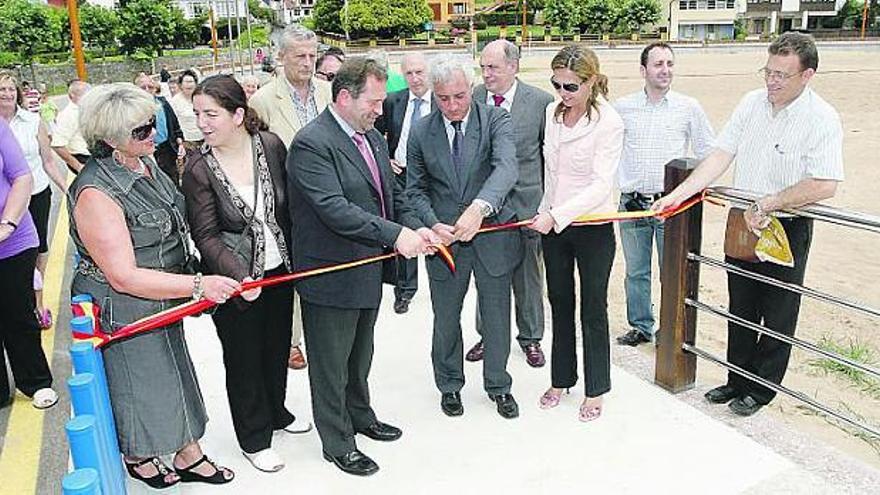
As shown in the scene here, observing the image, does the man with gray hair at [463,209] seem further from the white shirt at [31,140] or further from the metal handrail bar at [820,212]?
the white shirt at [31,140]

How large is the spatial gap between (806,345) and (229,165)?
106 inches

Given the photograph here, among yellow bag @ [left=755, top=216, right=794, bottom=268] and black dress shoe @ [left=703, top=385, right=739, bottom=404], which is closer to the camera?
yellow bag @ [left=755, top=216, right=794, bottom=268]

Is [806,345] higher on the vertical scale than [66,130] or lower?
lower

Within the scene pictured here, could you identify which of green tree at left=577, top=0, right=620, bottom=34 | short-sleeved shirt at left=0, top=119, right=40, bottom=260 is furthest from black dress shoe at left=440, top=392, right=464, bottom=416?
green tree at left=577, top=0, right=620, bottom=34

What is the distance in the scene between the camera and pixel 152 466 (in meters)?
3.37

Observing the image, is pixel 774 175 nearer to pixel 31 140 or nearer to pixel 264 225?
pixel 264 225

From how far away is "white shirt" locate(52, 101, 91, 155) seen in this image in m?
7.25

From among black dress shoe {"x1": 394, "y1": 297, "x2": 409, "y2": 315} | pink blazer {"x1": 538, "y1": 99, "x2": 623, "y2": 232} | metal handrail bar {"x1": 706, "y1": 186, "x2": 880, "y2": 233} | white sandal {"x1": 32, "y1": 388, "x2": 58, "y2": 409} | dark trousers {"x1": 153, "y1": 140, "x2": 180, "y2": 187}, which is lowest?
white sandal {"x1": 32, "y1": 388, "x2": 58, "y2": 409}

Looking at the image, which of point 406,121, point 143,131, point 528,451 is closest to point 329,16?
point 406,121

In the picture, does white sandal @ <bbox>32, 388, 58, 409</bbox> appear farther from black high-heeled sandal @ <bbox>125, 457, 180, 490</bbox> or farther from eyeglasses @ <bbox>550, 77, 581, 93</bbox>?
eyeglasses @ <bbox>550, 77, 581, 93</bbox>

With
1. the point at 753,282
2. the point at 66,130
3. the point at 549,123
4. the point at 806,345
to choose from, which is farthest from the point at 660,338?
the point at 66,130

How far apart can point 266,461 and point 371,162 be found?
57.0 inches

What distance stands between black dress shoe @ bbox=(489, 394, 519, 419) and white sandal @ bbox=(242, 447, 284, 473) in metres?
1.14

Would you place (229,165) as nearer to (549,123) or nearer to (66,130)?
(549,123)
